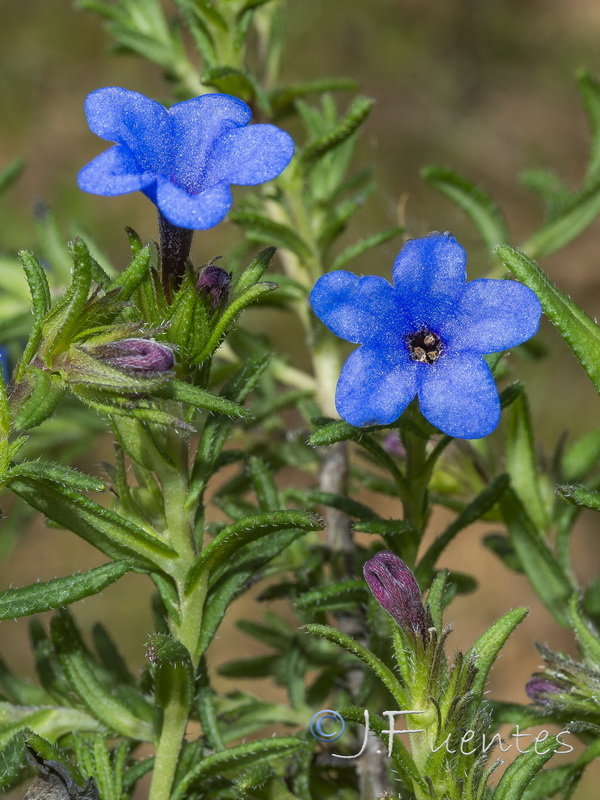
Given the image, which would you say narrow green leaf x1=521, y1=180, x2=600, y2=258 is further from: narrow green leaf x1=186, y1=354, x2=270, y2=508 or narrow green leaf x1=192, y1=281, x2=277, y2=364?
narrow green leaf x1=192, y1=281, x2=277, y2=364

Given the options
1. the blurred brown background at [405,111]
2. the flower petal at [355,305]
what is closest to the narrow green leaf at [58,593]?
the flower petal at [355,305]

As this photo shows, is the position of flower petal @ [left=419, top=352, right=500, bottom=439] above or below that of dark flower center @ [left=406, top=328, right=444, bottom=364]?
below

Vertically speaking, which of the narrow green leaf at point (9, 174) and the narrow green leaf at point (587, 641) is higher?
the narrow green leaf at point (9, 174)

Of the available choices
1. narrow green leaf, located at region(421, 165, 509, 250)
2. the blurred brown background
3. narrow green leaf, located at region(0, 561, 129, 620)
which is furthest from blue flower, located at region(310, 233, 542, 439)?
the blurred brown background

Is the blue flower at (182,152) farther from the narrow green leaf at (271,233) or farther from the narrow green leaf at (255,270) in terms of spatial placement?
the narrow green leaf at (271,233)

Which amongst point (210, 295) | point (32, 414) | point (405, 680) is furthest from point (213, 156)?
point (405, 680)

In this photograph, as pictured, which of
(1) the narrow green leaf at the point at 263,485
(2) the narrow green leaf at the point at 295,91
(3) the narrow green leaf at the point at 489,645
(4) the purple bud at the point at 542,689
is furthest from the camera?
(2) the narrow green leaf at the point at 295,91
